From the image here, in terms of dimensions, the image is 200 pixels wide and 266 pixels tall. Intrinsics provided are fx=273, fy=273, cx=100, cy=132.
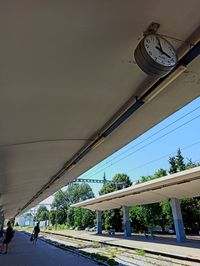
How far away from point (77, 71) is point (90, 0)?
1.16 meters

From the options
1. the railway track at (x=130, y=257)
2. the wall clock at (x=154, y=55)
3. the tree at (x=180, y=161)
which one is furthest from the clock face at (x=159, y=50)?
the tree at (x=180, y=161)

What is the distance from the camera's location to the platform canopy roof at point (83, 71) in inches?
108

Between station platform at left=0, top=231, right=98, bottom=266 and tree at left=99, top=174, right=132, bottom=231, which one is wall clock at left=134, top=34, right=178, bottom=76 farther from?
tree at left=99, top=174, right=132, bottom=231

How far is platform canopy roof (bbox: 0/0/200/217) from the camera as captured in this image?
276cm

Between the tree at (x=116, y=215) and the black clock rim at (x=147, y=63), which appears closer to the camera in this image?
the black clock rim at (x=147, y=63)

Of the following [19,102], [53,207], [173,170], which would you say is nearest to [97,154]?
[19,102]

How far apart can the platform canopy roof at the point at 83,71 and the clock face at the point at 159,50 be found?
13cm

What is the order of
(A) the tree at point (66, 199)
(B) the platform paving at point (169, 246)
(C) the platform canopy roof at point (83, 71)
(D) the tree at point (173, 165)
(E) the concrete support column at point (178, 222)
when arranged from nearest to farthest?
(C) the platform canopy roof at point (83, 71)
(B) the platform paving at point (169, 246)
(E) the concrete support column at point (178, 222)
(D) the tree at point (173, 165)
(A) the tree at point (66, 199)

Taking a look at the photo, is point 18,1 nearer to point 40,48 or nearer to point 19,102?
point 40,48

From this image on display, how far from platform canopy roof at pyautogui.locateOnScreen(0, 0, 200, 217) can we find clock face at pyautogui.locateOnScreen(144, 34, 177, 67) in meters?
0.13

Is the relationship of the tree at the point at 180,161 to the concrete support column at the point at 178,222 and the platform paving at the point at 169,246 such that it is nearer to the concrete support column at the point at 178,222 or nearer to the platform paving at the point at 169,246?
the platform paving at the point at 169,246

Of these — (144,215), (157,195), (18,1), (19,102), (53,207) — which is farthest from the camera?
(53,207)

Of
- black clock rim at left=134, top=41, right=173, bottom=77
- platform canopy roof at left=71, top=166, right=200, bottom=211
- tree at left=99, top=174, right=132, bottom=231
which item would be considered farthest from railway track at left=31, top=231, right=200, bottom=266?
tree at left=99, top=174, right=132, bottom=231

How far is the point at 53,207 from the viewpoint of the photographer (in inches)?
3125
